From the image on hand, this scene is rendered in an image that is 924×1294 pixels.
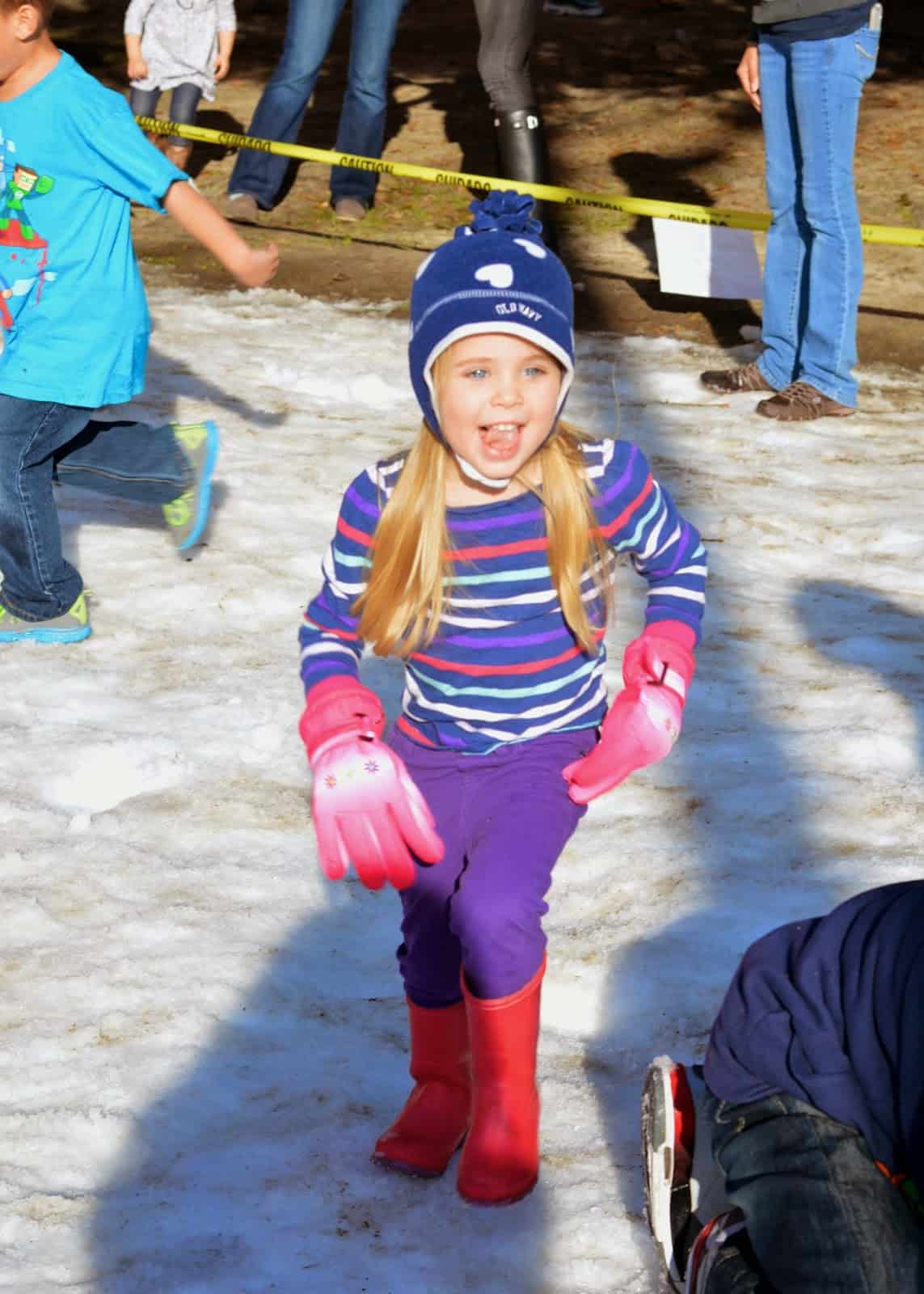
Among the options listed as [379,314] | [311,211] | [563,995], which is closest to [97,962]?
[563,995]

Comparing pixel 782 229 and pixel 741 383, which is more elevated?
pixel 782 229

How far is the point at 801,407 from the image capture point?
→ 5.98m

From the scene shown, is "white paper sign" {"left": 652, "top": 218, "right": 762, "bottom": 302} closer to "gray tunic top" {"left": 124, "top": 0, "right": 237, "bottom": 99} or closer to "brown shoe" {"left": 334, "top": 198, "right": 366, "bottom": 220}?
"brown shoe" {"left": 334, "top": 198, "right": 366, "bottom": 220}

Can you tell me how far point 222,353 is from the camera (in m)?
6.62

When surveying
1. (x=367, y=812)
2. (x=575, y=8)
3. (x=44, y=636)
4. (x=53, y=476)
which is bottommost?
(x=575, y=8)

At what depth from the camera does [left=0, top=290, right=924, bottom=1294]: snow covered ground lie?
8.12ft

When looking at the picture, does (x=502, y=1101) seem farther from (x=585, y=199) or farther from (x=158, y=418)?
(x=585, y=199)

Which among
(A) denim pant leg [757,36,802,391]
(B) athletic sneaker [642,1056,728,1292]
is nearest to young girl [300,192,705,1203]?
(B) athletic sneaker [642,1056,728,1292]

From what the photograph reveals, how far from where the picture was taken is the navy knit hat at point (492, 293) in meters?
2.45

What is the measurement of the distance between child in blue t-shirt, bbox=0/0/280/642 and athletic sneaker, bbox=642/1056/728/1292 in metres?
2.45

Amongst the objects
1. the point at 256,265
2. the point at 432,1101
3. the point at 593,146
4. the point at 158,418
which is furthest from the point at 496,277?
the point at 593,146

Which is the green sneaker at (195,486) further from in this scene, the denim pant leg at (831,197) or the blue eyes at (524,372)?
the denim pant leg at (831,197)

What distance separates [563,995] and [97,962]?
2.88 feet

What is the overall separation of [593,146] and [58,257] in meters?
6.49
